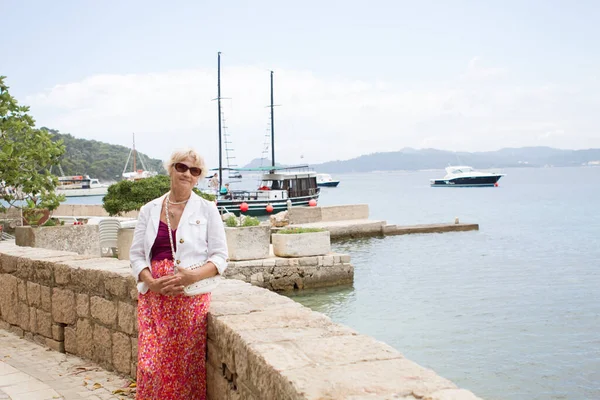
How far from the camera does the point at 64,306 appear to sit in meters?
5.73

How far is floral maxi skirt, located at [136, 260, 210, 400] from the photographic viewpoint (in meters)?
3.64

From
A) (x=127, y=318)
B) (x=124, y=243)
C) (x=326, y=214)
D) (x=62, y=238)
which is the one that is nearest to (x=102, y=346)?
(x=127, y=318)

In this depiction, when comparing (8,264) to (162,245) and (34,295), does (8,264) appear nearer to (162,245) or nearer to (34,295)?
(34,295)

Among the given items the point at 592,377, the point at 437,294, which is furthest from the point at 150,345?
the point at 437,294

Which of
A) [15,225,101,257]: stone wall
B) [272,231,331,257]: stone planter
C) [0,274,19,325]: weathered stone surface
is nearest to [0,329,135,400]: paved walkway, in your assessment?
[0,274,19,325]: weathered stone surface

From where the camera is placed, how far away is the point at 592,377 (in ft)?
→ 36.9

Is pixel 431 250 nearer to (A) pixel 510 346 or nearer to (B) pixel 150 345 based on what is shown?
(A) pixel 510 346

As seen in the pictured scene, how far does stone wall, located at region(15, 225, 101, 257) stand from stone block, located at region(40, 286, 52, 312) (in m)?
5.43

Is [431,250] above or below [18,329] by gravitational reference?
below

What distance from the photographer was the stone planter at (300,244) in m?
18.1

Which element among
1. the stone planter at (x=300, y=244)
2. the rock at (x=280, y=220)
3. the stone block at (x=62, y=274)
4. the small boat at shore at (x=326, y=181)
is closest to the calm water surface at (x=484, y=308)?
the stone planter at (x=300, y=244)

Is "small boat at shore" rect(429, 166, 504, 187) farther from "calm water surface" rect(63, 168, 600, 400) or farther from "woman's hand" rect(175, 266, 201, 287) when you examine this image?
"woman's hand" rect(175, 266, 201, 287)

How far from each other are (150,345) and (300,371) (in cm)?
129

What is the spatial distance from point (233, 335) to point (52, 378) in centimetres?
239
